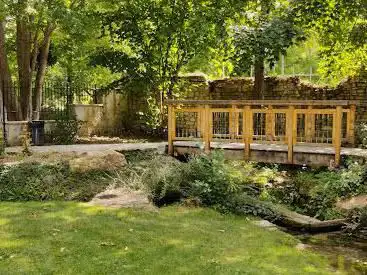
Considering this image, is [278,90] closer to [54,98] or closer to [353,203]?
[54,98]

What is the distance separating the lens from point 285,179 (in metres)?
10.9

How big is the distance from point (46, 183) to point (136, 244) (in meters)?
Answer: 3.52

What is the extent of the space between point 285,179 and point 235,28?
5083mm

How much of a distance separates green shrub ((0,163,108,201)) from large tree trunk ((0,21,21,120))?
17.4ft

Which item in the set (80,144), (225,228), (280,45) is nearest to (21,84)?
(80,144)

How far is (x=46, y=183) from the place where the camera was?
889cm

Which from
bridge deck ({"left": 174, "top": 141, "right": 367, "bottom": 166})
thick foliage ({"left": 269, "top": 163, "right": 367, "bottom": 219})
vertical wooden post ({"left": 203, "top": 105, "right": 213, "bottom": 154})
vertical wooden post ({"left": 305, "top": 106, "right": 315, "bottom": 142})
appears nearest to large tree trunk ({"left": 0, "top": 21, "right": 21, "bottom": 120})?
bridge deck ({"left": 174, "top": 141, "right": 367, "bottom": 166})

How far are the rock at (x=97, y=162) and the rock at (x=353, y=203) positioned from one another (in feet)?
14.5

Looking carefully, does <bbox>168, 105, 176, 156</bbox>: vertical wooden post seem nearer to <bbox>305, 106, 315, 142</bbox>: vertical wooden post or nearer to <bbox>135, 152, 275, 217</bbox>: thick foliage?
<bbox>135, 152, 275, 217</bbox>: thick foliage

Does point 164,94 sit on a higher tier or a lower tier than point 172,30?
lower

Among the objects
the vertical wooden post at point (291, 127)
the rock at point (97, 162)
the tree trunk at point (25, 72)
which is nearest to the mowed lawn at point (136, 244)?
the rock at point (97, 162)

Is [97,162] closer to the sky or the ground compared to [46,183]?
closer to the sky

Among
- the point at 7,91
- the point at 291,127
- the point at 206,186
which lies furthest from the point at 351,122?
the point at 7,91

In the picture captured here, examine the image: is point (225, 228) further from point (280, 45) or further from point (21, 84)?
point (21, 84)
